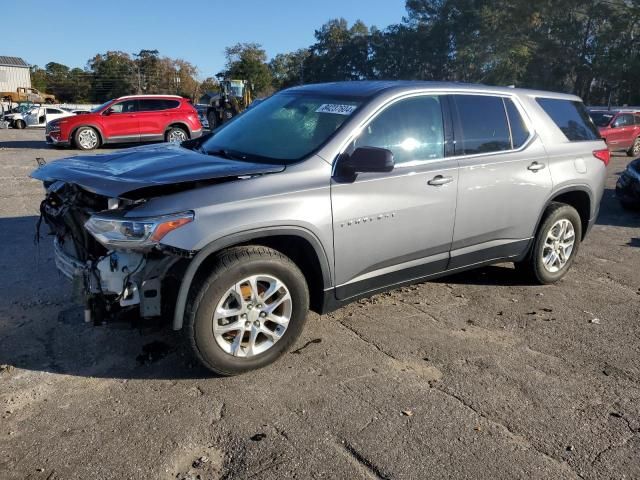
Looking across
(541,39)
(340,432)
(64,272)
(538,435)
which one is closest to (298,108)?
(64,272)

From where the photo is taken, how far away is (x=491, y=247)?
15.1 feet

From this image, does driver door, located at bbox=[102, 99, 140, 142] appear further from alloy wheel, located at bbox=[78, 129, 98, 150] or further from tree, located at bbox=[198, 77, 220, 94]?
tree, located at bbox=[198, 77, 220, 94]

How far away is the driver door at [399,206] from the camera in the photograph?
11.9ft

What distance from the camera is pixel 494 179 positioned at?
174 inches

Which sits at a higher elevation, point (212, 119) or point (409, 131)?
point (409, 131)

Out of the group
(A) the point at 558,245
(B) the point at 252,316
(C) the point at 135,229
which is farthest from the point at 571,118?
(C) the point at 135,229

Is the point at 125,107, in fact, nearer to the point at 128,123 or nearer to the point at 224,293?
the point at 128,123

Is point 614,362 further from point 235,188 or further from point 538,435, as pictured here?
point 235,188

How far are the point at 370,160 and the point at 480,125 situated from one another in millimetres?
1497

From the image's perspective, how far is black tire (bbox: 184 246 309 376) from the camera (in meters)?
3.12

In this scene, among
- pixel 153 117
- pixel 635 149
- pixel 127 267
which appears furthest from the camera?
pixel 635 149

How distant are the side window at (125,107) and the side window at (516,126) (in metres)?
14.7

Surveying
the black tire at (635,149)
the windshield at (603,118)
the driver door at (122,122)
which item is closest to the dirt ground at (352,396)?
the driver door at (122,122)

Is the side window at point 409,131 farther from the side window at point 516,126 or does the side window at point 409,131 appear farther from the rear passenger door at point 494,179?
the side window at point 516,126
